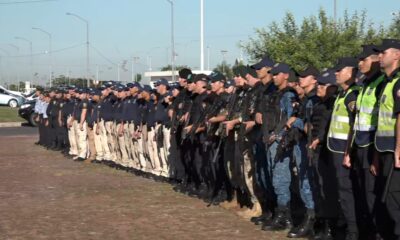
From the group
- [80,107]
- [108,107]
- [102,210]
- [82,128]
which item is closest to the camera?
[102,210]

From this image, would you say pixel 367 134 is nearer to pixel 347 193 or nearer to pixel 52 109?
pixel 347 193

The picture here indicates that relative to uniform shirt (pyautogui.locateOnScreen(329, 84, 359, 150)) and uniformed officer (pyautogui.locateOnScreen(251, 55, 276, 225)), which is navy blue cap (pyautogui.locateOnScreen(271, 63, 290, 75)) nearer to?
uniformed officer (pyautogui.locateOnScreen(251, 55, 276, 225))

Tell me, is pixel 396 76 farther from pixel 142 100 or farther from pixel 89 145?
pixel 89 145

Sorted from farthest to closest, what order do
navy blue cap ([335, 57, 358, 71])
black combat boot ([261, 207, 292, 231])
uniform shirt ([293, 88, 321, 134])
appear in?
1. black combat boot ([261, 207, 292, 231])
2. uniform shirt ([293, 88, 321, 134])
3. navy blue cap ([335, 57, 358, 71])

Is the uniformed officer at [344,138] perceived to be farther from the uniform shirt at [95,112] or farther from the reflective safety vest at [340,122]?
the uniform shirt at [95,112]

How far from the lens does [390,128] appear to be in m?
5.32

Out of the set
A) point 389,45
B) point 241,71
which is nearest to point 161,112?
point 241,71

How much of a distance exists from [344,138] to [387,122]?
0.81m

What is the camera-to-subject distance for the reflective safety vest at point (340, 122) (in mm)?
6086

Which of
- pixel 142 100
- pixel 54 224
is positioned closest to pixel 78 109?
pixel 142 100

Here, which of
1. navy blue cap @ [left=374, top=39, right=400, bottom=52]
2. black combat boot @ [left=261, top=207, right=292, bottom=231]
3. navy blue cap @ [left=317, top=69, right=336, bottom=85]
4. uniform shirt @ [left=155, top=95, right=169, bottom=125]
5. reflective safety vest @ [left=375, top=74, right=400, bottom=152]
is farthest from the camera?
uniform shirt @ [left=155, top=95, right=169, bottom=125]

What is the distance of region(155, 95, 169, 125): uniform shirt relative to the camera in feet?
37.2

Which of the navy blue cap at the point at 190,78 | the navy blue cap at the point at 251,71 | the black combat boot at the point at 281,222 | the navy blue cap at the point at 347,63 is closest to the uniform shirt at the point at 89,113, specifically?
the navy blue cap at the point at 190,78

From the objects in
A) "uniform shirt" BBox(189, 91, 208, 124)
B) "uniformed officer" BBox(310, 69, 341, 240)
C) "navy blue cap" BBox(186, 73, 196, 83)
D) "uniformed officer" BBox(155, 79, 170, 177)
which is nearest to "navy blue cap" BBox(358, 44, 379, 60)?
"uniformed officer" BBox(310, 69, 341, 240)
